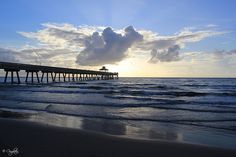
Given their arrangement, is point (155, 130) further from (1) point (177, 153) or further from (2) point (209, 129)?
(1) point (177, 153)

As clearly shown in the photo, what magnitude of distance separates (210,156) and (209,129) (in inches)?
148

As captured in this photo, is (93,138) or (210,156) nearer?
(210,156)

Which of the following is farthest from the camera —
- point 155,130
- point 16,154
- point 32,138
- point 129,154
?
point 155,130

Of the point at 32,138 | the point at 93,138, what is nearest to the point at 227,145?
the point at 93,138

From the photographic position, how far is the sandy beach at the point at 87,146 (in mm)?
5836

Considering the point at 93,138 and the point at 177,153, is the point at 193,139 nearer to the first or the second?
the point at 177,153

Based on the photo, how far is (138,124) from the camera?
10523mm

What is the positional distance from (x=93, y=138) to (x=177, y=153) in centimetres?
226

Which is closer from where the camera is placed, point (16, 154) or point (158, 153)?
point (16, 154)

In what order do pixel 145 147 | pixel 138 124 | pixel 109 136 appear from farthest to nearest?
pixel 138 124 → pixel 109 136 → pixel 145 147

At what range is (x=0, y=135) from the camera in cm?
725

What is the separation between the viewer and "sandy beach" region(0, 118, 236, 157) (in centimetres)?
584

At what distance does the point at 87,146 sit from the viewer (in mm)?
6551

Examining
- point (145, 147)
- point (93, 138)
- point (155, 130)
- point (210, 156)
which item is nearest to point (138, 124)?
point (155, 130)
